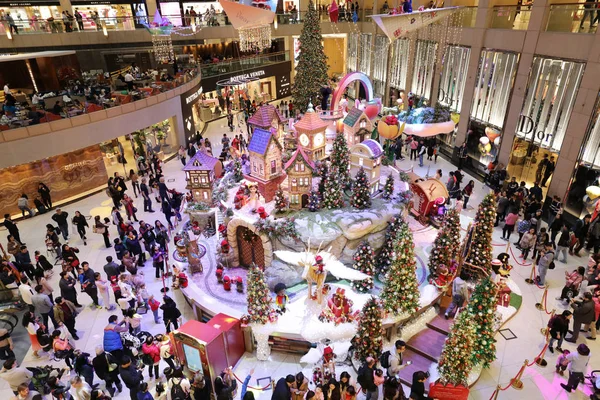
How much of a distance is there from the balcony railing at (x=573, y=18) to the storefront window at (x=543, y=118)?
0.99m

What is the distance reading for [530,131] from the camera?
1445cm

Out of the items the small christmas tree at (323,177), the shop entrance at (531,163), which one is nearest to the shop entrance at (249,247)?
the small christmas tree at (323,177)

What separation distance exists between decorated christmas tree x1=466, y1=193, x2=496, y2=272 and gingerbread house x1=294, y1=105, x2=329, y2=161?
5247 mm

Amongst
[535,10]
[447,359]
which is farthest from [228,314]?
[535,10]

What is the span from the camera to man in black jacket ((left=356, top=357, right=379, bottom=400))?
6941mm

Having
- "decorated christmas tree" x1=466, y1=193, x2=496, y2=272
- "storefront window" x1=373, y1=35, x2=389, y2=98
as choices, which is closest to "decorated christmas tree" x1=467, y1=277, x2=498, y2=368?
"decorated christmas tree" x1=466, y1=193, x2=496, y2=272

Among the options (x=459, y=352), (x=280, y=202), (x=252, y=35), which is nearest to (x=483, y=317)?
(x=459, y=352)

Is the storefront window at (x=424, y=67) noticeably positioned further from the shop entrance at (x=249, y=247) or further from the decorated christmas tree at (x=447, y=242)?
the shop entrance at (x=249, y=247)

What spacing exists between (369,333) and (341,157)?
531cm

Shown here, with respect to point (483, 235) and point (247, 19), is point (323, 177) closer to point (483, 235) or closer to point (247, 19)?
point (483, 235)

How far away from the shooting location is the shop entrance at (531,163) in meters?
13.8

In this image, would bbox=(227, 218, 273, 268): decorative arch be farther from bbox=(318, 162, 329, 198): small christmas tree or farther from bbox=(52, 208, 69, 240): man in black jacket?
bbox=(52, 208, 69, 240): man in black jacket

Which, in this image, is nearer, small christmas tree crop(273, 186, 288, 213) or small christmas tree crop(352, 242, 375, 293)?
small christmas tree crop(352, 242, 375, 293)

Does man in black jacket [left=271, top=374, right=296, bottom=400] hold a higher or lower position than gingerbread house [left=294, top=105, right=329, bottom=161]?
lower
